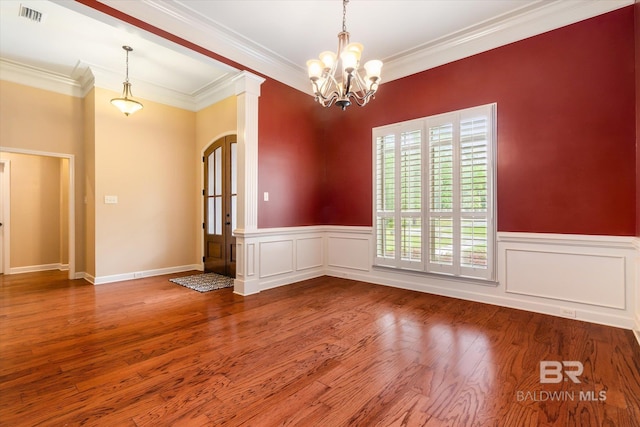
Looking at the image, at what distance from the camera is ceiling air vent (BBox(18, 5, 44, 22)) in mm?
3197

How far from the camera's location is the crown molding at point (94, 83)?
444cm

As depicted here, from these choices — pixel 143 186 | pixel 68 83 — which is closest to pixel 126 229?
pixel 143 186

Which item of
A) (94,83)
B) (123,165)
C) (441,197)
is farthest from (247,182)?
(94,83)

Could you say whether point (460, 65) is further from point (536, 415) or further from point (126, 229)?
point (126, 229)

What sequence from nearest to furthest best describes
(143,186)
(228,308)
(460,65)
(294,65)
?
(228,308), (460,65), (294,65), (143,186)

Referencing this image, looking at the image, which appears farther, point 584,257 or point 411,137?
point 411,137

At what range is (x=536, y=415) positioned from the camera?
164cm

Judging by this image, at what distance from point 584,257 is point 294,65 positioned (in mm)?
4443

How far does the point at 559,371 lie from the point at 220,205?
5.13 metres

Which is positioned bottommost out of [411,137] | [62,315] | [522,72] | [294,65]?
[62,315]

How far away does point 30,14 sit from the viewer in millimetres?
3285

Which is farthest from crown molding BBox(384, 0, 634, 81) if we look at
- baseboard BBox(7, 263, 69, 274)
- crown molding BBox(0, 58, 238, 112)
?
baseboard BBox(7, 263, 69, 274)

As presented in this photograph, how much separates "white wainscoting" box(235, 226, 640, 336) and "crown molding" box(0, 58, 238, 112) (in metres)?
2.70

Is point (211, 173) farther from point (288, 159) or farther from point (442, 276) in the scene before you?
point (442, 276)
